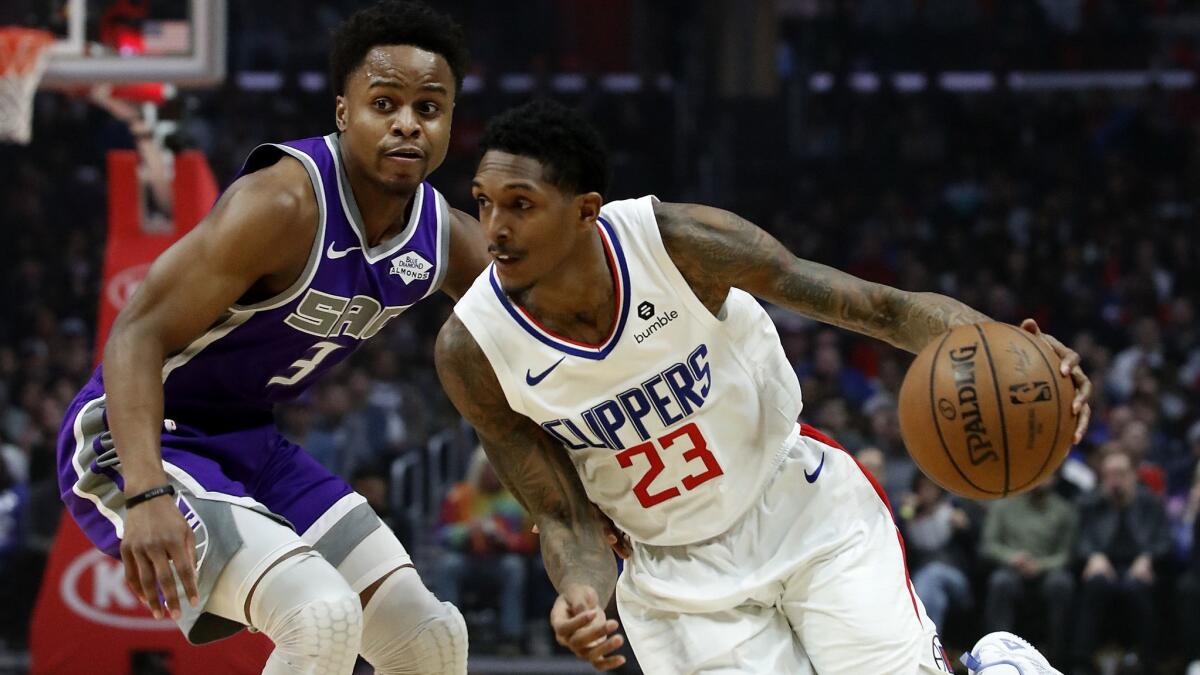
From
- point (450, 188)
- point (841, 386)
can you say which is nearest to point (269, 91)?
point (450, 188)

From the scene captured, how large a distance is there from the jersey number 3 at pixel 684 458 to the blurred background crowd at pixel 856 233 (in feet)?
15.0

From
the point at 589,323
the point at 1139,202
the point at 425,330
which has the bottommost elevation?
the point at 425,330

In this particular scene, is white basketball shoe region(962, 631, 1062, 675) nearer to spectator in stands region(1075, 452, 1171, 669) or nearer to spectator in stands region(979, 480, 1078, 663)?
spectator in stands region(979, 480, 1078, 663)

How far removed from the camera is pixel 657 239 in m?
3.54

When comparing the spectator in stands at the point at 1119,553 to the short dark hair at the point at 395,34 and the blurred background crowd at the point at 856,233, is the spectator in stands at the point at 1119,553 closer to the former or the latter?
the blurred background crowd at the point at 856,233

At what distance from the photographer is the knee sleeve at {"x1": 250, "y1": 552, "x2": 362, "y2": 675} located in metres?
3.25

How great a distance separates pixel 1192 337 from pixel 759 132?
5.06m

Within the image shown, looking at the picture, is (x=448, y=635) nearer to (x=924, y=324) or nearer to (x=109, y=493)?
(x=109, y=493)

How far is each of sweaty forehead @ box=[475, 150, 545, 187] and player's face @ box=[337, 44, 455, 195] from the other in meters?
0.22

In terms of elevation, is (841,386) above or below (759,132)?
below

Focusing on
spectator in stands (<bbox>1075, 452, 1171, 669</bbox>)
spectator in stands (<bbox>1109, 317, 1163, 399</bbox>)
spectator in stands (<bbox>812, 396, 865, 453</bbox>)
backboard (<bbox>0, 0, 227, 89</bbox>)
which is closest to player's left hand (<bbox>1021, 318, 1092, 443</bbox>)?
backboard (<bbox>0, 0, 227, 89</bbox>)

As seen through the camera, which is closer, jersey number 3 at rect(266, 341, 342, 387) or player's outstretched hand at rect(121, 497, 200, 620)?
player's outstretched hand at rect(121, 497, 200, 620)

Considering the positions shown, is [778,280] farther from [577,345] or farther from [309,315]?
[309,315]

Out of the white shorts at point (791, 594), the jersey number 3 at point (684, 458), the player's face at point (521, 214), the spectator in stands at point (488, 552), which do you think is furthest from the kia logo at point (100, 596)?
the player's face at point (521, 214)
